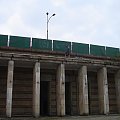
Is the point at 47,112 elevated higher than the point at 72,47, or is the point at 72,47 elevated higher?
the point at 72,47

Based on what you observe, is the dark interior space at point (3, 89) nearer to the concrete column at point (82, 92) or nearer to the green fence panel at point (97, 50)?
the concrete column at point (82, 92)

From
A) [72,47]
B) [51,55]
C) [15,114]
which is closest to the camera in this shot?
[15,114]

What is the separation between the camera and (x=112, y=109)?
32812 millimetres

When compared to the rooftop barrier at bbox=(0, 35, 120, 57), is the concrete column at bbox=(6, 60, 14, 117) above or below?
below

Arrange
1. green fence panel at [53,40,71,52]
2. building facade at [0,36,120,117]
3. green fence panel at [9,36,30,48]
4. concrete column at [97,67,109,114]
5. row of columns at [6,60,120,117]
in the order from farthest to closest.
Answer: green fence panel at [53,40,71,52]
concrete column at [97,67,109,114]
green fence panel at [9,36,30,48]
building facade at [0,36,120,117]
row of columns at [6,60,120,117]

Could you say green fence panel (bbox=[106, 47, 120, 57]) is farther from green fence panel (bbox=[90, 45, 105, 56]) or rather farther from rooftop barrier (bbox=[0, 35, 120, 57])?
green fence panel (bbox=[90, 45, 105, 56])

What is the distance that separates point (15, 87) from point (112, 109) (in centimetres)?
1328

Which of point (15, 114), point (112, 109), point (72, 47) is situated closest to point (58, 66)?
point (72, 47)

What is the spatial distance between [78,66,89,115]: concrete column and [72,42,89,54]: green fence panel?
11.6ft

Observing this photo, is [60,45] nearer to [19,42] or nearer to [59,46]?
[59,46]

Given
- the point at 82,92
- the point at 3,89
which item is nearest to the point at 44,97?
the point at 82,92

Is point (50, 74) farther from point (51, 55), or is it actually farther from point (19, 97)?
point (19, 97)

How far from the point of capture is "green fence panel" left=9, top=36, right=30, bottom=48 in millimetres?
29406

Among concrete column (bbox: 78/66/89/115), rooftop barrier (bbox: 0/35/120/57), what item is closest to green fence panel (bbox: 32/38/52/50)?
rooftop barrier (bbox: 0/35/120/57)
